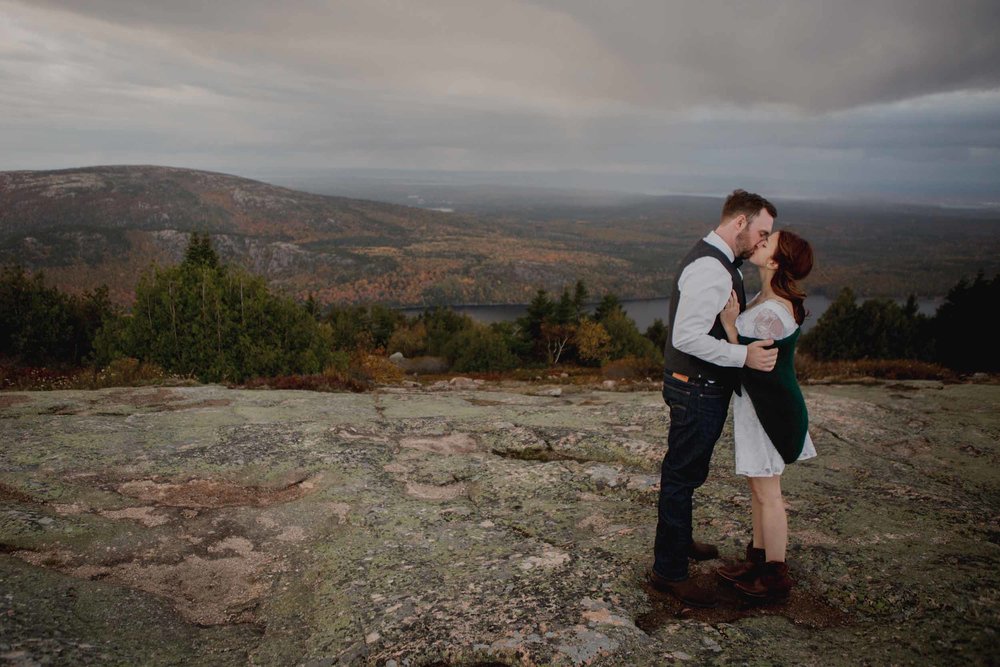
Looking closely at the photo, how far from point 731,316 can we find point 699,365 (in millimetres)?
451

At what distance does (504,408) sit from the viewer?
32.3 ft

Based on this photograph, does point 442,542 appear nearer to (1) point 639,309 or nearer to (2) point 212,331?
(2) point 212,331

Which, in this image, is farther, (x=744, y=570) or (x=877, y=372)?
(x=877, y=372)

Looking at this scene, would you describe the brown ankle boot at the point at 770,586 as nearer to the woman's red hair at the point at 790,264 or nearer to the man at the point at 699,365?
the man at the point at 699,365

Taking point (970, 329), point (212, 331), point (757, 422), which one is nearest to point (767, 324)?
point (757, 422)

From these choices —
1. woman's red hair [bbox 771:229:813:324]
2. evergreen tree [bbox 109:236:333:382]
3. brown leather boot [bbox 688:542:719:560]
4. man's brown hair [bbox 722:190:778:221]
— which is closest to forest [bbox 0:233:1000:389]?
evergreen tree [bbox 109:236:333:382]

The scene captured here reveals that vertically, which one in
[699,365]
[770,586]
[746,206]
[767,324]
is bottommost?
[770,586]

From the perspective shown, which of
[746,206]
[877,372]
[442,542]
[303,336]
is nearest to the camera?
[746,206]

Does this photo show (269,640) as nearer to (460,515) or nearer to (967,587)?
(460,515)

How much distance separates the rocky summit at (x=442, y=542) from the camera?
345 cm

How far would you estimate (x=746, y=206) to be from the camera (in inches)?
169

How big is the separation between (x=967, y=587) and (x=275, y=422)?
778cm

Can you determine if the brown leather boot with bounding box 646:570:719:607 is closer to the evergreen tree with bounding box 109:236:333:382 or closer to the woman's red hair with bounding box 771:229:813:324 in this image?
the woman's red hair with bounding box 771:229:813:324

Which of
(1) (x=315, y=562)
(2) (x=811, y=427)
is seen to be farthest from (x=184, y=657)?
(2) (x=811, y=427)
